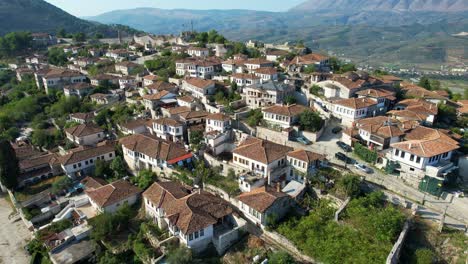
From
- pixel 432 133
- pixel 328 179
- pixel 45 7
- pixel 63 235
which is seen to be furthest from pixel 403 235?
pixel 45 7

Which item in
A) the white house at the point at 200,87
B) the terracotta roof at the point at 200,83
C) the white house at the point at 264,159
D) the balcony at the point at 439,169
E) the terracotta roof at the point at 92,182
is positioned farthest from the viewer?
the terracotta roof at the point at 200,83

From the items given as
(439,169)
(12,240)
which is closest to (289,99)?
(439,169)

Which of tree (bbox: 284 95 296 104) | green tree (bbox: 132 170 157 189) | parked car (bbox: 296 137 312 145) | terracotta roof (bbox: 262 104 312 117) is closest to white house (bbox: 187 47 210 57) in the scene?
tree (bbox: 284 95 296 104)

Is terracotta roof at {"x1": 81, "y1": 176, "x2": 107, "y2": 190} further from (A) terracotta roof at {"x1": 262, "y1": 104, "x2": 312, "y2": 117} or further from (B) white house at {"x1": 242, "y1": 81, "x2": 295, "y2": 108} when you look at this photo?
(B) white house at {"x1": 242, "y1": 81, "x2": 295, "y2": 108}

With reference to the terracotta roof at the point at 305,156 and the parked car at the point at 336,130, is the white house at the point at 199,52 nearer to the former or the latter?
the parked car at the point at 336,130

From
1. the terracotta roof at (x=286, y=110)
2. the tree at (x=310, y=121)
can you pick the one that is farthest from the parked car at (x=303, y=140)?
the terracotta roof at (x=286, y=110)

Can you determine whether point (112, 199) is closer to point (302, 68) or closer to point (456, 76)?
point (302, 68)
